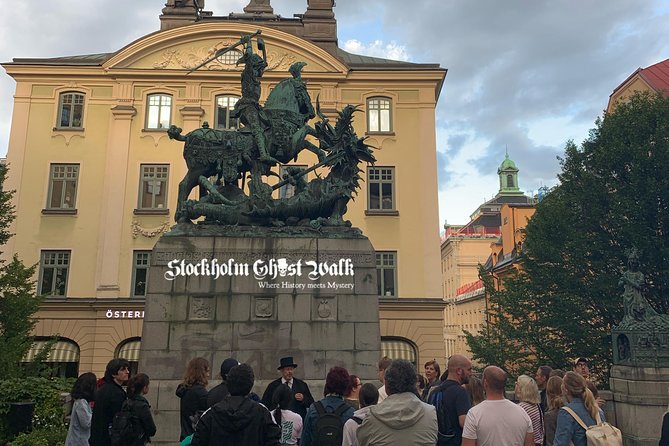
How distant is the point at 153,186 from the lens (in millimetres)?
29547

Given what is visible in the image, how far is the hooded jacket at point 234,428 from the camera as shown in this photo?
14.2ft

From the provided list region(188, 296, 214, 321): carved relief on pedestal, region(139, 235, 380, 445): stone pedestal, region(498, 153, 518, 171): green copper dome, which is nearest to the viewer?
region(139, 235, 380, 445): stone pedestal

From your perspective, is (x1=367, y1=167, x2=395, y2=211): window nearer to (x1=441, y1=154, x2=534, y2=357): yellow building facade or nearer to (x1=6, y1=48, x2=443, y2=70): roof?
(x1=6, y1=48, x2=443, y2=70): roof

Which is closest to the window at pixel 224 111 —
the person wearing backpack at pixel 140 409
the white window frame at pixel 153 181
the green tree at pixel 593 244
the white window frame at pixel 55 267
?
the white window frame at pixel 153 181

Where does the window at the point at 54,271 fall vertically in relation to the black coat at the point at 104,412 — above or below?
above

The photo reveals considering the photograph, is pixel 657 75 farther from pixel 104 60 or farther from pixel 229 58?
pixel 104 60

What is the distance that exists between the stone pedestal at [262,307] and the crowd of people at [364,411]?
4.21 meters

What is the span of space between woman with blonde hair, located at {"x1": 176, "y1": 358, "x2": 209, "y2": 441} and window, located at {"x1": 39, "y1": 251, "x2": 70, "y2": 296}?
24659 millimetres

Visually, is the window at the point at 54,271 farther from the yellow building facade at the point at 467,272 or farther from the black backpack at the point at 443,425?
the yellow building facade at the point at 467,272

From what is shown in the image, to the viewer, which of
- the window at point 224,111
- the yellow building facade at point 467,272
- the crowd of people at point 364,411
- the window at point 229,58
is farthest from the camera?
the yellow building facade at point 467,272

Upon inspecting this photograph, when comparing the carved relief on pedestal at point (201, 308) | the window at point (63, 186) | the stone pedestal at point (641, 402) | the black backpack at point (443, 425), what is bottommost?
the stone pedestal at point (641, 402)

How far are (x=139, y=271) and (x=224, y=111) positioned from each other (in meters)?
9.61

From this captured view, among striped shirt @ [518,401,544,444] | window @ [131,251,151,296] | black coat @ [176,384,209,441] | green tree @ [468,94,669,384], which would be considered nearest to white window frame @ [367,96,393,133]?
green tree @ [468,94,669,384]

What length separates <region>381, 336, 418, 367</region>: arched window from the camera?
27.8m
